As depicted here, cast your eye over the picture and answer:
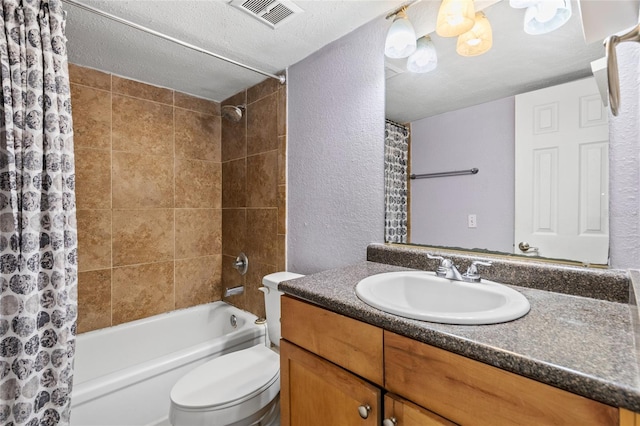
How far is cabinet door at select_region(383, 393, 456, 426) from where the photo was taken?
2.11ft

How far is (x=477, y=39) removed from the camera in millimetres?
1116

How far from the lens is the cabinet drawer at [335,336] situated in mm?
753

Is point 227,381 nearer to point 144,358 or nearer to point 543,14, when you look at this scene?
point 144,358

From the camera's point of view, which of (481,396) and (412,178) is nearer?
(481,396)

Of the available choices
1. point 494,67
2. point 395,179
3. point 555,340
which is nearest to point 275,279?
point 395,179

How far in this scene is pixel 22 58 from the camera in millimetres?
1151

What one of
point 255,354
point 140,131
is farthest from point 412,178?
point 140,131

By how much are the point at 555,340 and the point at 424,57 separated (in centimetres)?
116

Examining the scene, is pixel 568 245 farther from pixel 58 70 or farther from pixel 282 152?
pixel 58 70

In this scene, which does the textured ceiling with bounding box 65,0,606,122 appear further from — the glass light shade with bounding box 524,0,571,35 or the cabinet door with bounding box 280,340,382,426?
the cabinet door with bounding box 280,340,382,426

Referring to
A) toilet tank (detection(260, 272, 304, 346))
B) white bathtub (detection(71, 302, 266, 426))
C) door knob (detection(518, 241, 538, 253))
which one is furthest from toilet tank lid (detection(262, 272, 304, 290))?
door knob (detection(518, 241, 538, 253))

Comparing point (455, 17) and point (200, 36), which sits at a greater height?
point (200, 36)

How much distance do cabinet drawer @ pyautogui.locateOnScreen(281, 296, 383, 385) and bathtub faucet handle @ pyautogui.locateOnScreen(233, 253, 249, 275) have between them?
1216mm

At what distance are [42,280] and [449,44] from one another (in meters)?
Result: 1.88
